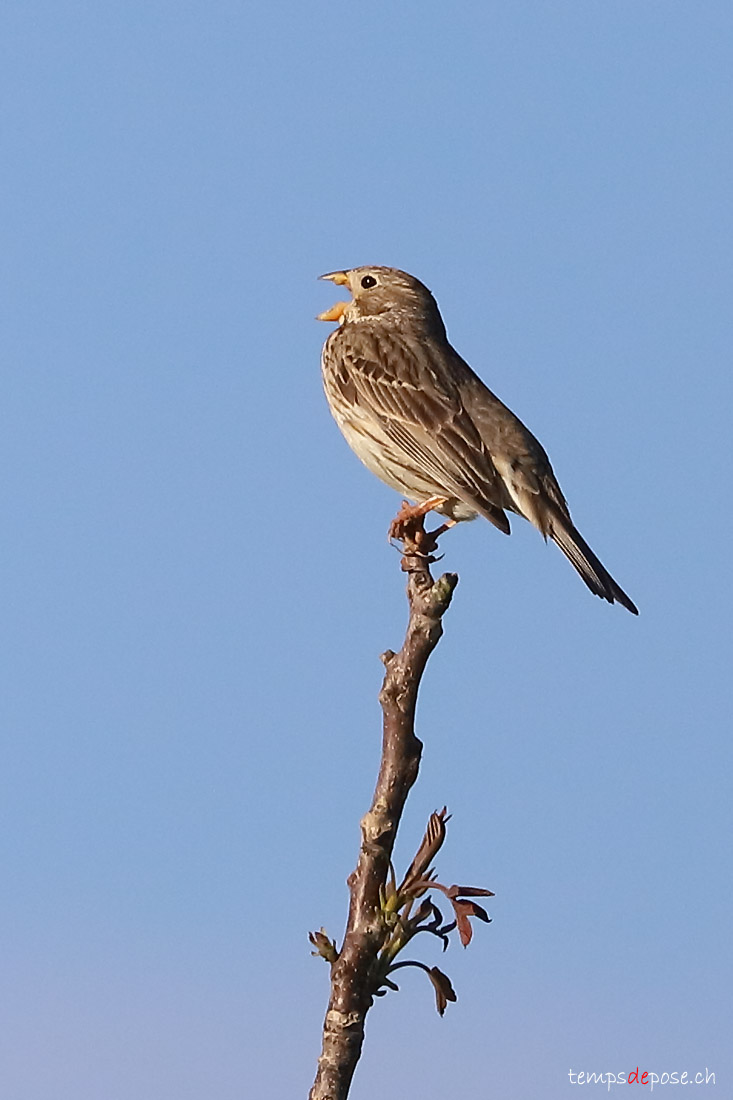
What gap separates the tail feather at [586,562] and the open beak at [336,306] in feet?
8.60

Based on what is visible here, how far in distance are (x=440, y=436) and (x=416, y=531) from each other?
2.46 m

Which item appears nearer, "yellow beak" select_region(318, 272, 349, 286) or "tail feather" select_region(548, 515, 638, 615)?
"tail feather" select_region(548, 515, 638, 615)

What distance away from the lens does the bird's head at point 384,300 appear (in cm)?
1061

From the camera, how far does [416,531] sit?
6.60m

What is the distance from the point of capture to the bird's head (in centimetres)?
1061

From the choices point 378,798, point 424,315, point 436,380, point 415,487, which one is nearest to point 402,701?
point 378,798

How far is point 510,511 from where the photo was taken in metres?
9.04

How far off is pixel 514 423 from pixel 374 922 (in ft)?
18.9

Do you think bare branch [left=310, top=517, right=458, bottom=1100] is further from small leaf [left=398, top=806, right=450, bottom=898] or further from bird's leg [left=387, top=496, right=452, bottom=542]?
bird's leg [left=387, top=496, right=452, bottom=542]

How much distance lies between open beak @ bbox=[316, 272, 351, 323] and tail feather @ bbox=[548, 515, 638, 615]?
8.60 feet

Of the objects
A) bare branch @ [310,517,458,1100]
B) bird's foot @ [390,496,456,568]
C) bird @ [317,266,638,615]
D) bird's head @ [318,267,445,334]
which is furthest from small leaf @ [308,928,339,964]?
bird's head @ [318,267,445,334]

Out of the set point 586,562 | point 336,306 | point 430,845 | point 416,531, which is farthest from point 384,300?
point 430,845

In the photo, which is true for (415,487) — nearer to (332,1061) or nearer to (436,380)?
(436,380)

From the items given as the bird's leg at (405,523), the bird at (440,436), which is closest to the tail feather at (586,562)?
the bird at (440,436)
